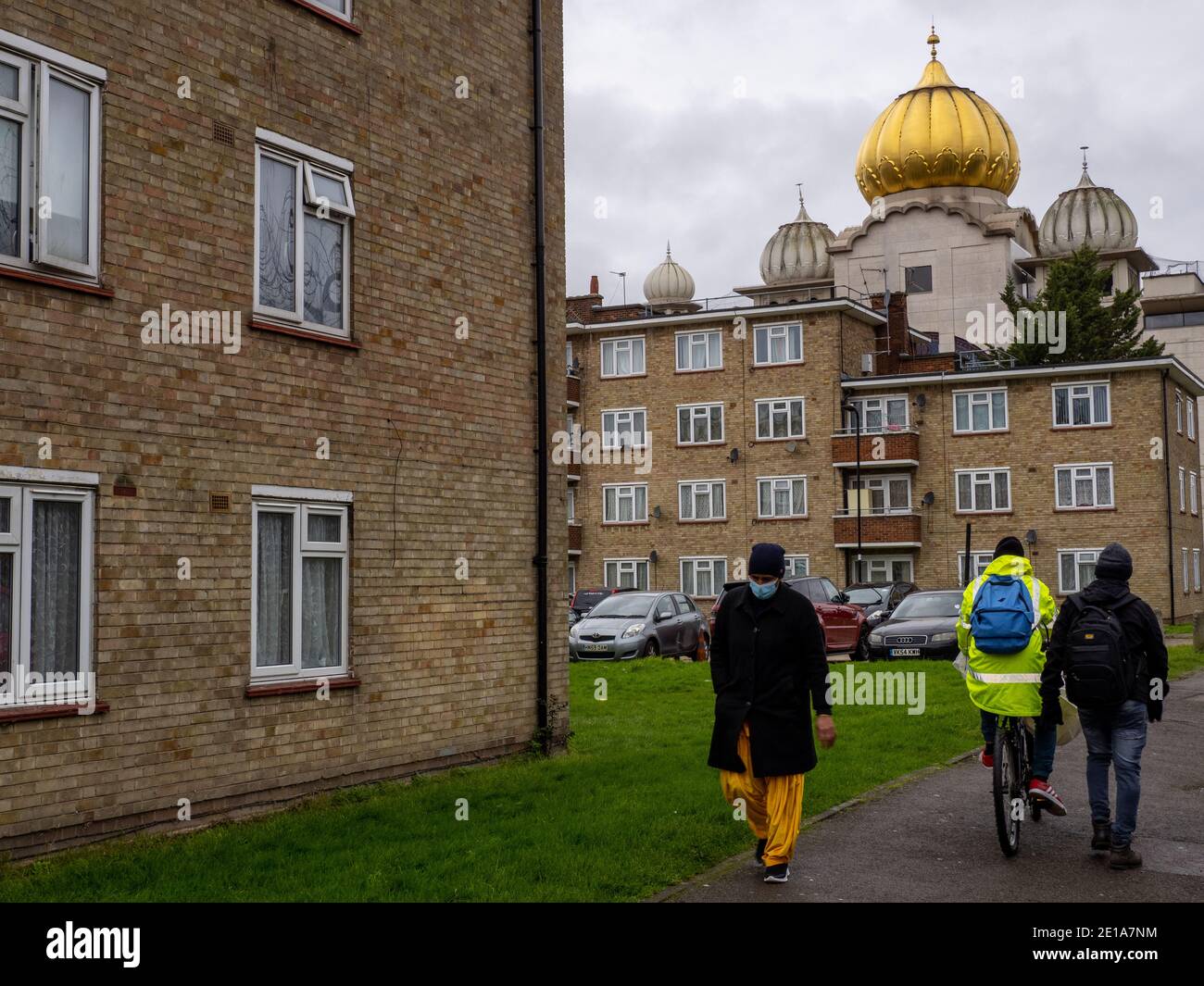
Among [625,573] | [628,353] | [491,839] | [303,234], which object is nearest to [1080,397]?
[628,353]

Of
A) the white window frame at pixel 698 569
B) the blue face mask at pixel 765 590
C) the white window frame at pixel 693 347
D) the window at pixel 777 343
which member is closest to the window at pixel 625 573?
the white window frame at pixel 698 569

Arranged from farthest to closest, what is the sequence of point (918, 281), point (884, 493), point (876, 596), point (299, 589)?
point (918, 281)
point (884, 493)
point (876, 596)
point (299, 589)

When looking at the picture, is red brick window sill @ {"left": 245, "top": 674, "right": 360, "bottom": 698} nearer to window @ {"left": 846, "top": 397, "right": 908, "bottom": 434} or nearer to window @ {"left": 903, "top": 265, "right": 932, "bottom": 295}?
window @ {"left": 846, "top": 397, "right": 908, "bottom": 434}

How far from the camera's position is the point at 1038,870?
27.7 feet

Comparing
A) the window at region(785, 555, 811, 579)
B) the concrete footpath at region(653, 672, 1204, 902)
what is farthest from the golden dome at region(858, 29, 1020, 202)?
the concrete footpath at region(653, 672, 1204, 902)

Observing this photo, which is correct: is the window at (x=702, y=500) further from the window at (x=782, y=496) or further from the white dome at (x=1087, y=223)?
the white dome at (x=1087, y=223)

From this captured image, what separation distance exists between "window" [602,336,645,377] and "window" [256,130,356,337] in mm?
42869

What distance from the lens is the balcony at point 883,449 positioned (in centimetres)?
4953

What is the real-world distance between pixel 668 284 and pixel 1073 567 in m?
33.9

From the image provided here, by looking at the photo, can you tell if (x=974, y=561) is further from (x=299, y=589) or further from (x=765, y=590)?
(x=765, y=590)

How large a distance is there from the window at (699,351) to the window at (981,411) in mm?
8746

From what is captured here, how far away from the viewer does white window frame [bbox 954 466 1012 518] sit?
49.0 m

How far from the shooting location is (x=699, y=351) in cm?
5366
